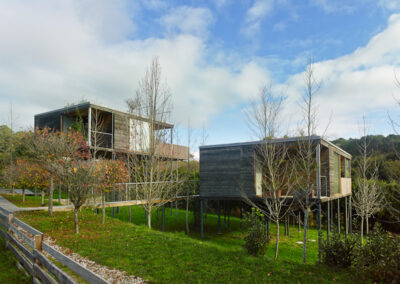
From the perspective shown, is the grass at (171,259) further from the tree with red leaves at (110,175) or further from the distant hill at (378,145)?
the distant hill at (378,145)

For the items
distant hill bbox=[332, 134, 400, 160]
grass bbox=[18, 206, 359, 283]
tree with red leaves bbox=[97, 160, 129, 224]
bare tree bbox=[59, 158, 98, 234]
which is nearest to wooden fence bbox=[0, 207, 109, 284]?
grass bbox=[18, 206, 359, 283]

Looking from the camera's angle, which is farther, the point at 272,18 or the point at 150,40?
the point at 150,40

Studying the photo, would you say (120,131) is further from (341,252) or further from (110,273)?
(341,252)

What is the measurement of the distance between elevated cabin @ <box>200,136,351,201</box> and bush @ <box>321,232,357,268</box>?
19.2 ft

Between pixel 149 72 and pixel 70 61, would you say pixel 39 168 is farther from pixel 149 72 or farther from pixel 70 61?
pixel 149 72

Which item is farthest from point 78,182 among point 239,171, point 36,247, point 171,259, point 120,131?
point 120,131

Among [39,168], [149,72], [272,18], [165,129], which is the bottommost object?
[39,168]

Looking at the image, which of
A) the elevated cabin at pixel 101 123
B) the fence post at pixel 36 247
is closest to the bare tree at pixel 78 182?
the fence post at pixel 36 247

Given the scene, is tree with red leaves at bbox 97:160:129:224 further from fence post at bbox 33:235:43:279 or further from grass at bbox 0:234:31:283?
fence post at bbox 33:235:43:279

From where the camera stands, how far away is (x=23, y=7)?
31.9 ft

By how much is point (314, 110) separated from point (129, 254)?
7.66 metres

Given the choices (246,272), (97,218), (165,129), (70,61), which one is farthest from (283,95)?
(70,61)

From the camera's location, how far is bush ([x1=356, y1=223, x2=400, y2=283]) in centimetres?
534

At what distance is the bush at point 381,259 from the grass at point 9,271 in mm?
7695
